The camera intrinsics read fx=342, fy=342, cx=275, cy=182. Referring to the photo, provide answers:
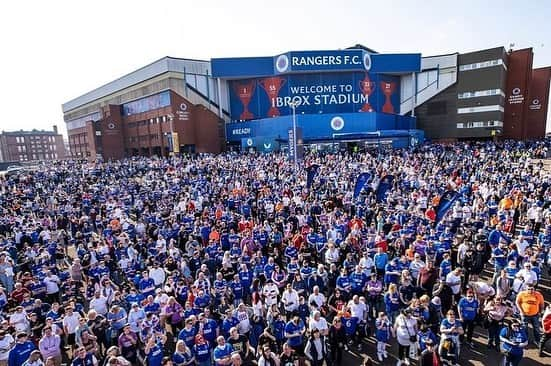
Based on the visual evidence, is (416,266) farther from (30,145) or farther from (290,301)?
(30,145)

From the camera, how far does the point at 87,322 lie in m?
7.78

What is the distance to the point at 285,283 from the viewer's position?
955 cm

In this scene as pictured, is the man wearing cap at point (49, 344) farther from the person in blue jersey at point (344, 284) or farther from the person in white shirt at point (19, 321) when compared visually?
the person in blue jersey at point (344, 284)

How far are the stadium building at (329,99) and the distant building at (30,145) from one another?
68.0 metres

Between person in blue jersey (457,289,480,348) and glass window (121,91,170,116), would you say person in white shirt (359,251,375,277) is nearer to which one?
person in blue jersey (457,289,480,348)

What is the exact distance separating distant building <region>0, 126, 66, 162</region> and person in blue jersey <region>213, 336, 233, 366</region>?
131588 millimetres

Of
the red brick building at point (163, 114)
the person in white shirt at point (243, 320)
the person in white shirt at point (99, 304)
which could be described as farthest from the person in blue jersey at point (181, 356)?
the red brick building at point (163, 114)

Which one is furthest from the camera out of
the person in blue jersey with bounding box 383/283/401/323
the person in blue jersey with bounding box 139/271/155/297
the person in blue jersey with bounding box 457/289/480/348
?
the person in blue jersey with bounding box 139/271/155/297

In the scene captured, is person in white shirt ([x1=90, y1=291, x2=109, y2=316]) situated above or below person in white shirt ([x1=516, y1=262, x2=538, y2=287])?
below

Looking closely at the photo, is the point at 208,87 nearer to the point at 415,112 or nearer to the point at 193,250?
the point at 415,112

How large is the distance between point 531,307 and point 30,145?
139 m

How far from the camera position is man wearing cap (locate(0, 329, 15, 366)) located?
698cm

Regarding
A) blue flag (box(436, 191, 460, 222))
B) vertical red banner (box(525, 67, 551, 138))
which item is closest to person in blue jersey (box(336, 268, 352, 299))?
blue flag (box(436, 191, 460, 222))

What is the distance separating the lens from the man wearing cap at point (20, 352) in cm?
662
